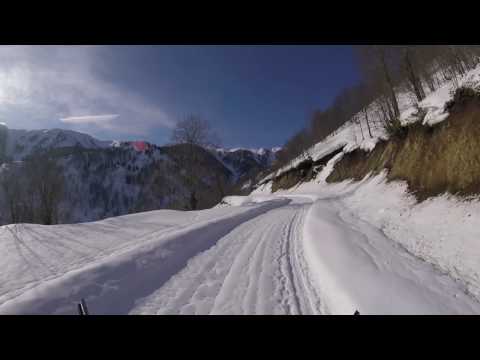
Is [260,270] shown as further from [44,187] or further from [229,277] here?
[44,187]

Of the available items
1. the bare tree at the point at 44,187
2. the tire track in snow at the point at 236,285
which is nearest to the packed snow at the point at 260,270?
the tire track in snow at the point at 236,285

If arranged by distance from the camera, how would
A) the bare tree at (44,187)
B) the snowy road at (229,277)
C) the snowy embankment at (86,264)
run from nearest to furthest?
1. the snowy road at (229,277)
2. the snowy embankment at (86,264)
3. the bare tree at (44,187)

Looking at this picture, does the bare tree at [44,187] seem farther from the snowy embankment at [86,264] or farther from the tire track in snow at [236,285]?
the tire track in snow at [236,285]

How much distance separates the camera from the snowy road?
3.33 metres

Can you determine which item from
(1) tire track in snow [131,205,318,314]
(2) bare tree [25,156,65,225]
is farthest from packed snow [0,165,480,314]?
(2) bare tree [25,156,65,225]

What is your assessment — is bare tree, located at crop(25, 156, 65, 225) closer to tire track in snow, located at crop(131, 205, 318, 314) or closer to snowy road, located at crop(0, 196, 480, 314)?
snowy road, located at crop(0, 196, 480, 314)

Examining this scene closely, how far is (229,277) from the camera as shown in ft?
14.5

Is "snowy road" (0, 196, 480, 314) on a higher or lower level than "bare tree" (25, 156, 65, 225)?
lower

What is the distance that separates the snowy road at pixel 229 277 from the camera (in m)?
3.33

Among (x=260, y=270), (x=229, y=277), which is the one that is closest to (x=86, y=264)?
(x=229, y=277)
